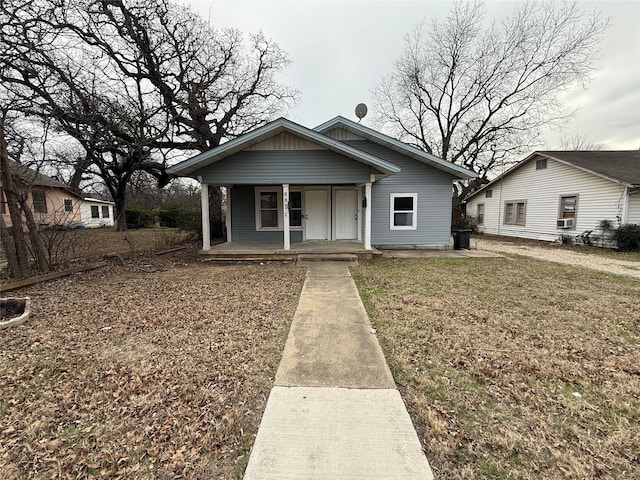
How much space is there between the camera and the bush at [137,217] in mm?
25625

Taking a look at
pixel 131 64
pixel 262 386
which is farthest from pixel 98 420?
pixel 131 64

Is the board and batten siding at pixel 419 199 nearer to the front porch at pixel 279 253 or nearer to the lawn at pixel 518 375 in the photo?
the front porch at pixel 279 253

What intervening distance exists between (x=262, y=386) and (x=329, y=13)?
45.7ft

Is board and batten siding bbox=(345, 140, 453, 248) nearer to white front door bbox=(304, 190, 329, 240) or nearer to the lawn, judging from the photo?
white front door bbox=(304, 190, 329, 240)

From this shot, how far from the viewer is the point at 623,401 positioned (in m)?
2.39

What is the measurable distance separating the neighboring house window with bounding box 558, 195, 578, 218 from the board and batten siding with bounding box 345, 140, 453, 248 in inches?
300

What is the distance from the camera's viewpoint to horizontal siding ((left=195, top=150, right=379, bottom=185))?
858 centimetres

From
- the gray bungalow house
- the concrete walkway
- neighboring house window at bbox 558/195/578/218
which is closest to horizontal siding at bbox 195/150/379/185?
the gray bungalow house

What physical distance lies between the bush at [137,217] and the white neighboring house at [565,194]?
1125 inches

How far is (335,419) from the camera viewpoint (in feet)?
6.95

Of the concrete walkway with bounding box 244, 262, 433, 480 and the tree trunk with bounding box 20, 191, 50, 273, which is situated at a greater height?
the tree trunk with bounding box 20, 191, 50, 273

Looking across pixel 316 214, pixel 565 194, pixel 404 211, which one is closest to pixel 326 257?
pixel 316 214

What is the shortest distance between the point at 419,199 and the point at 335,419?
32.7ft

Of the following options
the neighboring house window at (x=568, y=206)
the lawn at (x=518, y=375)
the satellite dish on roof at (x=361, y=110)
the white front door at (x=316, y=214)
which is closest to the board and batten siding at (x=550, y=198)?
the neighboring house window at (x=568, y=206)
